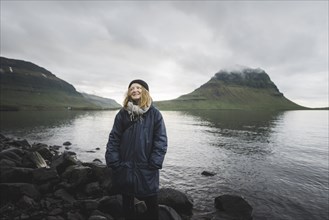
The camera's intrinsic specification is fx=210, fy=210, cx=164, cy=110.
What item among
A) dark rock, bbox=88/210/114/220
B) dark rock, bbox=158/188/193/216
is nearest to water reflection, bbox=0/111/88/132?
dark rock, bbox=158/188/193/216

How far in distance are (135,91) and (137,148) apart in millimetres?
1649

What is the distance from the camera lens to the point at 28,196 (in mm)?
10227

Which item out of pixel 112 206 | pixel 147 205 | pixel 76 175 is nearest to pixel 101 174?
pixel 76 175

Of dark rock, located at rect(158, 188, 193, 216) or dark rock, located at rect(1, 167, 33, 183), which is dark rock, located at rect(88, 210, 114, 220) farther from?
dark rock, located at rect(1, 167, 33, 183)

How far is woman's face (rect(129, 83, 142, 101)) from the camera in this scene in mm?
6152

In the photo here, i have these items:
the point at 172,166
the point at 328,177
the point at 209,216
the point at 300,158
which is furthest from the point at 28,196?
the point at 300,158

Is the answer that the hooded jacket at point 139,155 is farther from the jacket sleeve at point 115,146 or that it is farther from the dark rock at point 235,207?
the dark rock at point 235,207

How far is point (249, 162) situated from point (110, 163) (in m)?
22.6

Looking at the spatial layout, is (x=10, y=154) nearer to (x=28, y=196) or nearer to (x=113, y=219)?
(x=28, y=196)

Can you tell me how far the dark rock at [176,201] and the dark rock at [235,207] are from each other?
1.94 meters

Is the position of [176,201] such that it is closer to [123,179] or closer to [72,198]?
[72,198]

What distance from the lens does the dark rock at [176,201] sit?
38.4 feet

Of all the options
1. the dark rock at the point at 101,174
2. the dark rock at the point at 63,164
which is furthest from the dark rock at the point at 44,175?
the dark rock at the point at 101,174

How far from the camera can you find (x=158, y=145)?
5871 mm
